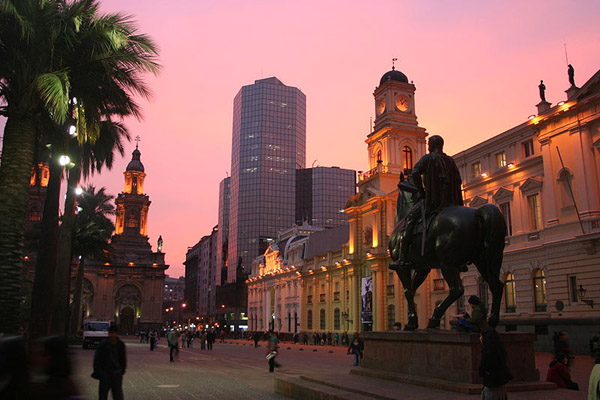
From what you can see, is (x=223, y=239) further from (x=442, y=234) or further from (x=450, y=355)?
(x=450, y=355)

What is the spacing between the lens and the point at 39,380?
180 inches

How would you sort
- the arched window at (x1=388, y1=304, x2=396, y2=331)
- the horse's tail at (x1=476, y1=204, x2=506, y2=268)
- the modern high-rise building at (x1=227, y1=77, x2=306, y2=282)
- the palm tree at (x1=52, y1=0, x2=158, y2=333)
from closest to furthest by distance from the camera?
the horse's tail at (x1=476, y1=204, x2=506, y2=268)
the palm tree at (x1=52, y1=0, x2=158, y2=333)
the arched window at (x1=388, y1=304, x2=396, y2=331)
the modern high-rise building at (x1=227, y1=77, x2=306, y2=282)

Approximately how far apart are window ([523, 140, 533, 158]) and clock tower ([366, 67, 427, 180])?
19.9 metres

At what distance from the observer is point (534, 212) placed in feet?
106

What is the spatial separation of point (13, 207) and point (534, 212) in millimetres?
28784

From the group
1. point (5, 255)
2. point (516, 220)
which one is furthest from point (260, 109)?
point (5, 255)

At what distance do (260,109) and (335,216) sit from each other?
3241 centimetres

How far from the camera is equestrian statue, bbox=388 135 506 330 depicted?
9789mm

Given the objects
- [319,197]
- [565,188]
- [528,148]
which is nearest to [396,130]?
[528,148]

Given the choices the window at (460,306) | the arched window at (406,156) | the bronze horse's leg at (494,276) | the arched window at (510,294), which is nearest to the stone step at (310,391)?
the bronze horse's leg at (494,276)

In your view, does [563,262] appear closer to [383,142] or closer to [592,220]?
[592,220]

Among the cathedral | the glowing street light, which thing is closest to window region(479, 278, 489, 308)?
the glowing street light

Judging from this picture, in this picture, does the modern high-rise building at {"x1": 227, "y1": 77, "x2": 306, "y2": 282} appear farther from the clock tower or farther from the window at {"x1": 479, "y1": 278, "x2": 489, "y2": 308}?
the window at {"x1": 479, "y1": 278, "x2": 489, "y2": 308}

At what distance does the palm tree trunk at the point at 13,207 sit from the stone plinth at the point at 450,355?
8.10 metres
